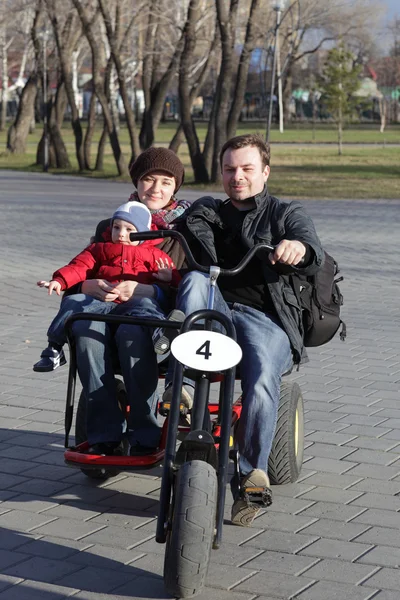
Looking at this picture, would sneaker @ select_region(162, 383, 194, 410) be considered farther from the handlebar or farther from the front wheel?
the front wheel

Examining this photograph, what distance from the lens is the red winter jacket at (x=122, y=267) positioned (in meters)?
4.52

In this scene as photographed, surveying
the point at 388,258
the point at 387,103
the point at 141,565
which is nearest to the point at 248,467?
the point at 141,565

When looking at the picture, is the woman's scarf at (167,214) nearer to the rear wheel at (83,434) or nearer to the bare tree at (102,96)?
the rear wheel at (83,434)

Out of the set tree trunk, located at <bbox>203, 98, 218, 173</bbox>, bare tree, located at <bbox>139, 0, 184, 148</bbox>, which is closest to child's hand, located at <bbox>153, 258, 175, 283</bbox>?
tree trunk, located at <bbox>203, 98, 218, 173</bbox>

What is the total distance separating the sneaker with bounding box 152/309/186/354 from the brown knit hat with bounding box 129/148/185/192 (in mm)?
847

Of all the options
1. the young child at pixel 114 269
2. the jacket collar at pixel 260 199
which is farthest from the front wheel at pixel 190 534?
the jacket collar at pixel 260 199

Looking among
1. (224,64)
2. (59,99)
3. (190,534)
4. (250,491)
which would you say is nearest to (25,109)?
(59,99)

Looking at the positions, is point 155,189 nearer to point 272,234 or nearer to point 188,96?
point 272,234

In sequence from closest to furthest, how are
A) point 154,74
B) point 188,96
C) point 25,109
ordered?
point 188,96
point 154,74
point 25,109

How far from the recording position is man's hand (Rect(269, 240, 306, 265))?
4.05m

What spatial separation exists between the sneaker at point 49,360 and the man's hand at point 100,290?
259 mm

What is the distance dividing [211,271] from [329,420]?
7.31 feet

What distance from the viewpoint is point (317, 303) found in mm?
4523

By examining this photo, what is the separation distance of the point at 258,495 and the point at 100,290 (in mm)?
1062
